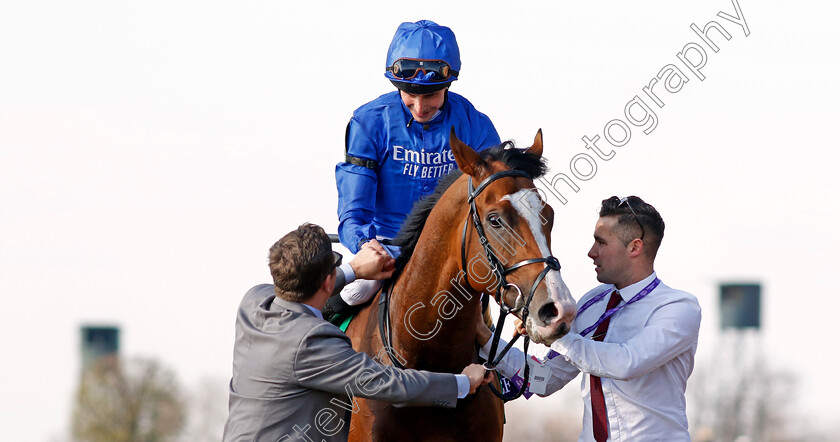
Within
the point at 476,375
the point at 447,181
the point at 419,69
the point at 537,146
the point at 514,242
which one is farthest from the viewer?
the point at 419,69

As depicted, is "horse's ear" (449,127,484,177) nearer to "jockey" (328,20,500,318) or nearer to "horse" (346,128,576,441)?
"horse" (346,128,576,441)

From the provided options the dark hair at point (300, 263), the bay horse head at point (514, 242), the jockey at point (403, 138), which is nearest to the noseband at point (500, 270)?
the bay horse head at point (514, 242)

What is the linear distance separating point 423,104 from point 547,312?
180 cm

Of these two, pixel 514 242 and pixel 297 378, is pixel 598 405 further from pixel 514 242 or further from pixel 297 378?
pixel 297 378

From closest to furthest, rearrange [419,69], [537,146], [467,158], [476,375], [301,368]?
[301,368] < [476,375] < [467,158] < [537,146] < [419,69]

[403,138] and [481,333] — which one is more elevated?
[403,138]

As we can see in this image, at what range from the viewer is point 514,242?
12.8ft

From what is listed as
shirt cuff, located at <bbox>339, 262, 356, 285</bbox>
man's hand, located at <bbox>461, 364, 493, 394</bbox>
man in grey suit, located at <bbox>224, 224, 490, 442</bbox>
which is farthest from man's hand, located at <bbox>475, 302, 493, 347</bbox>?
shirt cuff, located at <bbox>339, 262, 356, 285</bbox>

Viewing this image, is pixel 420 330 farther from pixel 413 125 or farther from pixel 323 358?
pixel 413 125

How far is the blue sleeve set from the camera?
5.05 m

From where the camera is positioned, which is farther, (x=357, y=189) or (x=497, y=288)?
(x=357, y=189)

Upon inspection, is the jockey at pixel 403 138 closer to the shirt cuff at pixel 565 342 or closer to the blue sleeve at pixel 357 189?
the blue sleeve at pixel 357 189

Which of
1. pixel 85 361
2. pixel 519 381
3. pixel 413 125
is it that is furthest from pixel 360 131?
pixel 85 361

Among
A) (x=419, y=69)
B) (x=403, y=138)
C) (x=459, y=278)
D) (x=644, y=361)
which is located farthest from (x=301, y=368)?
(x=419, y=69)
